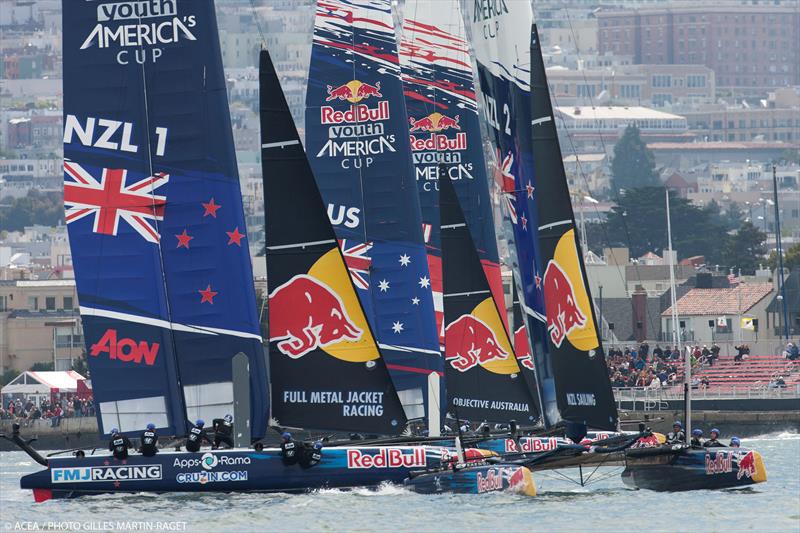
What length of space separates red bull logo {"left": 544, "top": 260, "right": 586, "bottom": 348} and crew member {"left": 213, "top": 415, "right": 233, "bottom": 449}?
5.76 metres

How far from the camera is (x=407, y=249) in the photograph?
114 feet

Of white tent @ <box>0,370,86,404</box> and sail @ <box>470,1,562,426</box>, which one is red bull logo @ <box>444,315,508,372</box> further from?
white tent @ <box>0,370,86,404</box>

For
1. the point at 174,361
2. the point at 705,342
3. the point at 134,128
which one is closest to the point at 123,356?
the point at 174,361

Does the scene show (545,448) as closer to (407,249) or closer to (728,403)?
(407,249)

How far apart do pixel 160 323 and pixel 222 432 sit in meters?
1.56

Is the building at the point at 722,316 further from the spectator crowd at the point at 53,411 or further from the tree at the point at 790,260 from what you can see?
the spectator crowd at the point at 53,411

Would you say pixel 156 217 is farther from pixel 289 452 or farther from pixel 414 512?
pixel 414 512

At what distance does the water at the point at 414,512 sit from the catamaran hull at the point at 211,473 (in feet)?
0.57

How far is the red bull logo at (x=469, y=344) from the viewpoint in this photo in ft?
117

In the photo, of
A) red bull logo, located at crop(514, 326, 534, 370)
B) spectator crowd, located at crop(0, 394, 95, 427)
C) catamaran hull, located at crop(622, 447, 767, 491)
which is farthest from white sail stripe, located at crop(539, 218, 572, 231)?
spectator crowd, located at crop(0, 394, 95, 427)

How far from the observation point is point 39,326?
3839 inches

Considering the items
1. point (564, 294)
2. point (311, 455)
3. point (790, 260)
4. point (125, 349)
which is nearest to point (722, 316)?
point (790, 260)

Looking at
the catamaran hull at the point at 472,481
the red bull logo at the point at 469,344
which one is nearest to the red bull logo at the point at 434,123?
the red bull logo at the point at 469,344

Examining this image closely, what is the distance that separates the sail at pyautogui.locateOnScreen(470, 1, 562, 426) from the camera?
3588 cm
